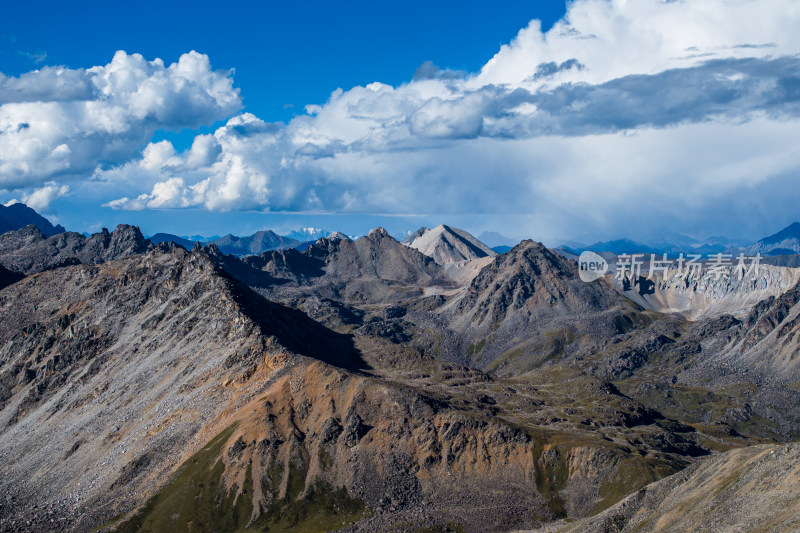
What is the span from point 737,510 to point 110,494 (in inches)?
6506

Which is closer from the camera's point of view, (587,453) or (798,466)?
(798,466)

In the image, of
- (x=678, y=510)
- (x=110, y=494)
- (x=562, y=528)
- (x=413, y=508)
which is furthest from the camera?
(x=110, y=494)

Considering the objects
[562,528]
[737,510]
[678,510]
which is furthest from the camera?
[562,528]

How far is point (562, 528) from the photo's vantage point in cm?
16400

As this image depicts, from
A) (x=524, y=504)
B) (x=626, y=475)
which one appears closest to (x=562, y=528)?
(x=524, y=504)

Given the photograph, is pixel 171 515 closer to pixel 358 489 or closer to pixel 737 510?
pixel 358 489

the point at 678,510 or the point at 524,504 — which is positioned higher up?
the point at 678,510

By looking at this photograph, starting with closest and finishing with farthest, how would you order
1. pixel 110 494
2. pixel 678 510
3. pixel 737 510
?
pixel 737 510 → pixel 678 510 → pixel 110 494

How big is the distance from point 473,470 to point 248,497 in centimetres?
6513

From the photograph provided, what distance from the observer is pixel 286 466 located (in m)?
197

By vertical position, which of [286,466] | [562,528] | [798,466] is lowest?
[562,528]

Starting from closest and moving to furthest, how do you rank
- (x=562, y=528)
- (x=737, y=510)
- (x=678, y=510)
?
(x=737, y=510)
(x=678, y=510)
(x=562, y=528)

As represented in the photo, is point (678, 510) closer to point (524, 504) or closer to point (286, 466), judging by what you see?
point (524, 504)

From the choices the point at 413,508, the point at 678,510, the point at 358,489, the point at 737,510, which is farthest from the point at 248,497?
the point at 737,510
